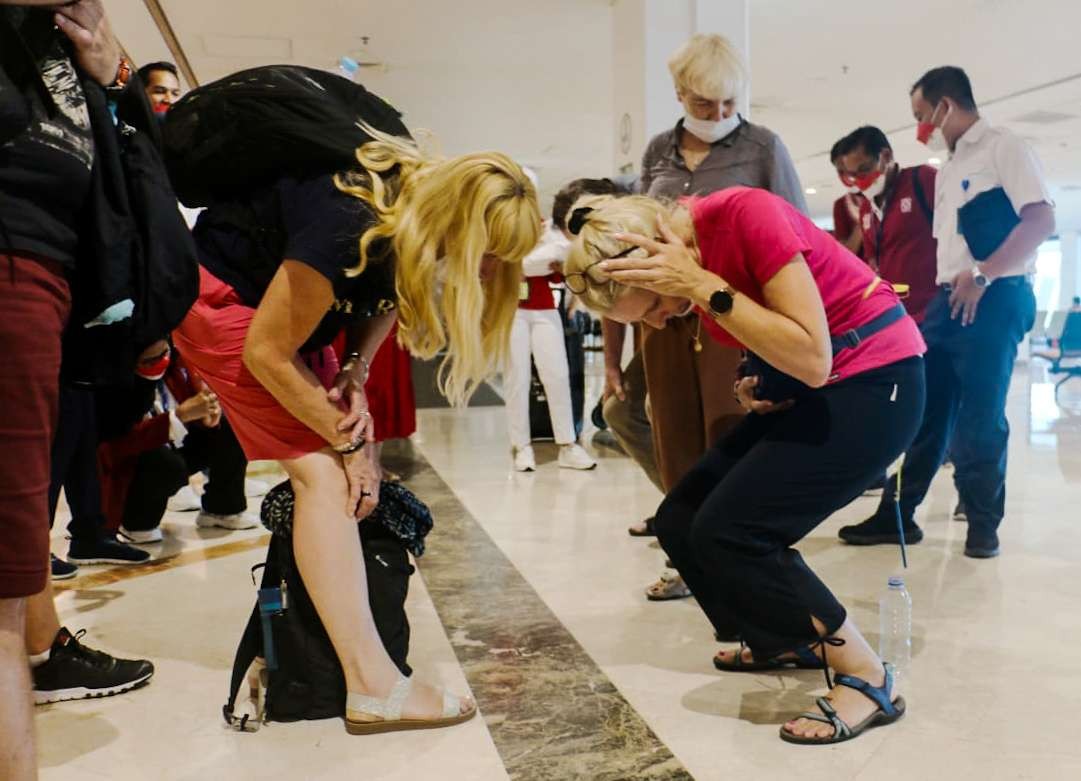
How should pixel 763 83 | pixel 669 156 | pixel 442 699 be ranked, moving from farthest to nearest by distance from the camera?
1. pixel 763 83
2. pixel 669 156
3. pixel 442 699

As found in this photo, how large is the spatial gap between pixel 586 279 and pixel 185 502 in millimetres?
2691

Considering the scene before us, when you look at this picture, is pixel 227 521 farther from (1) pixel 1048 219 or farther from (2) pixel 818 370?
(1) pixel 1048 219

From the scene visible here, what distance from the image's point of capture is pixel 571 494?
405 centimetres

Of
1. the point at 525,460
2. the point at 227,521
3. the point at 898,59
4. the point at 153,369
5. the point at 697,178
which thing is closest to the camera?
the point at 697,178

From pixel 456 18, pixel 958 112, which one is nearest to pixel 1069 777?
pixel 958 112

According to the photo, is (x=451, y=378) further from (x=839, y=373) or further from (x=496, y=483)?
(x=496, y=483)

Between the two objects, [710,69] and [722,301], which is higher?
[710,69]

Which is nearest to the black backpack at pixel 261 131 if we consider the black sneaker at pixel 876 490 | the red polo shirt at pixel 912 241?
the red polo shirt at pixel 912 241

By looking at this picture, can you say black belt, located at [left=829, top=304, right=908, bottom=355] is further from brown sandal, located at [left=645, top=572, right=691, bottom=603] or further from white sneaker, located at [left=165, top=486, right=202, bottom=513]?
white sneaker, located at [left=165, top=486, right=202, bottom=513]

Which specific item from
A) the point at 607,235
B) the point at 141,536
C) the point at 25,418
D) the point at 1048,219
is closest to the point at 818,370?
the point at 607,235

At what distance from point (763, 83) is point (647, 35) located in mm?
4039

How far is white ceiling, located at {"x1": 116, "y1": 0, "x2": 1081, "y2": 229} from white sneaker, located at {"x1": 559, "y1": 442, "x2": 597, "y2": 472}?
3293mm

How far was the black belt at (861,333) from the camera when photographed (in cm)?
177

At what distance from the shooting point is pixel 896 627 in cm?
227
